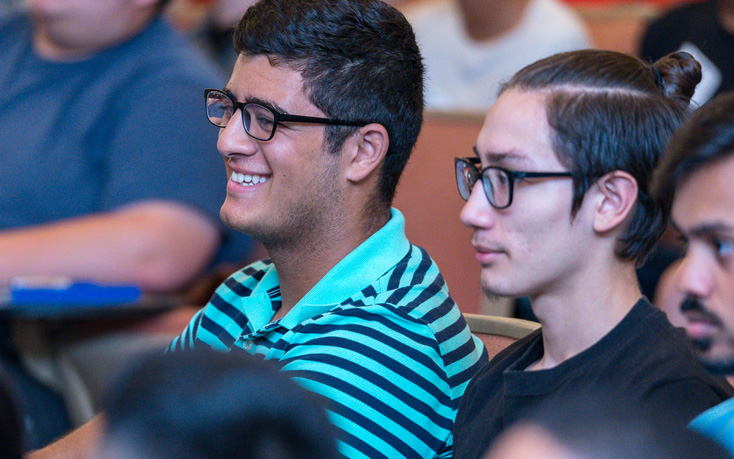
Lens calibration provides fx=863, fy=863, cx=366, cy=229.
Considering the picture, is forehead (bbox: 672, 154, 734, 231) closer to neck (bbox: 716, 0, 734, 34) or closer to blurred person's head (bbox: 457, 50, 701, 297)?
blurred person's head (bbox: 457, 50, 701, 297)

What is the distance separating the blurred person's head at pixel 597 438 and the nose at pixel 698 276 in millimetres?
404

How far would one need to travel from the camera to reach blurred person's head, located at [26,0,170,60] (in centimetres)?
224

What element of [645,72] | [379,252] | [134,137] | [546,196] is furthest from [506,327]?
[134,137]

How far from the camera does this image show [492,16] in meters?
2.78

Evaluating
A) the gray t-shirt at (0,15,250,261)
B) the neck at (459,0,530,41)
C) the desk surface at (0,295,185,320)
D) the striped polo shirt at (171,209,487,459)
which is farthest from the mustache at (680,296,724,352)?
the neck at (459,0,530,41)

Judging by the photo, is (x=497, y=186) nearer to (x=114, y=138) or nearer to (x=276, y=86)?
(x=276, y=86)

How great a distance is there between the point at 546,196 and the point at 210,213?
128 centimetres

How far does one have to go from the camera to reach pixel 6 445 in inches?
23.3

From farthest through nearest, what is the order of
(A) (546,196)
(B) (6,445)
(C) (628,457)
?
1. (A) (546,196)
2. (B) (6,445)
3. (C) (628,457)

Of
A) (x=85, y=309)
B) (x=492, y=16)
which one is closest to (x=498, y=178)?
(x=85, y=309)

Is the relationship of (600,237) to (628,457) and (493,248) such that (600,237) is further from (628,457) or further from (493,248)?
(628,457)

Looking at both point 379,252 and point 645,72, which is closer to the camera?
point 645,72

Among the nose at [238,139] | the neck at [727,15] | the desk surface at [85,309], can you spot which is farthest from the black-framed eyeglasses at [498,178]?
the neck at [727,15]

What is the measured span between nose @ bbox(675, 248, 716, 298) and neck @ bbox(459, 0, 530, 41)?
1.97m
